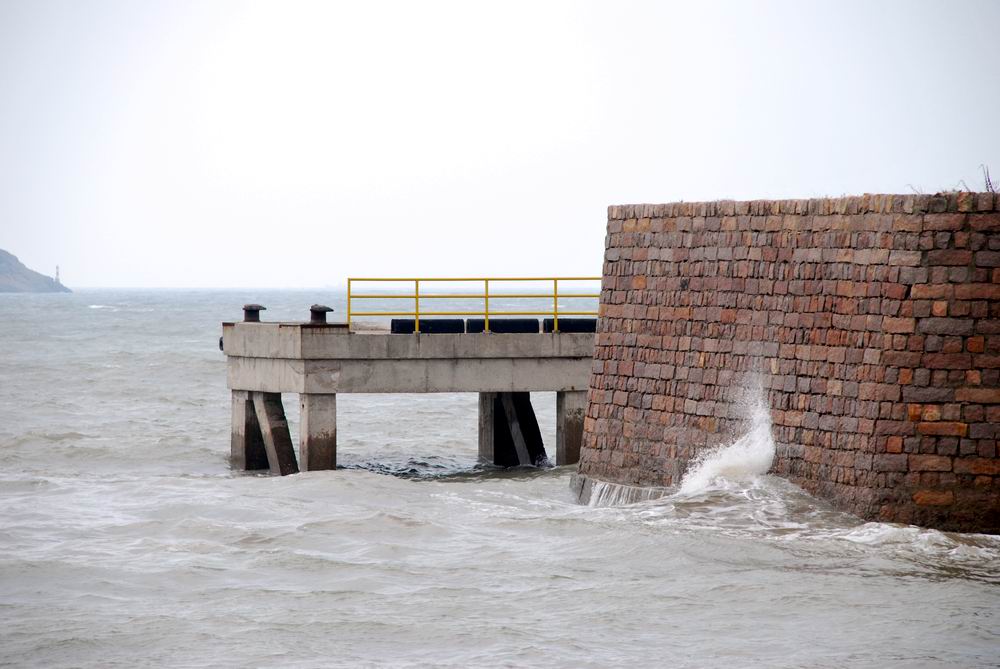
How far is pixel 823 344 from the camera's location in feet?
54.7

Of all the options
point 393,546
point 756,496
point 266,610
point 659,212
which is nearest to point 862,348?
point 756,496

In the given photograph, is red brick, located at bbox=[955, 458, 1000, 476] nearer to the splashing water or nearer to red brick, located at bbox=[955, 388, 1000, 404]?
red brick, located at bbox=[955, 388, 1000, 404]

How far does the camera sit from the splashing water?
17.4 m

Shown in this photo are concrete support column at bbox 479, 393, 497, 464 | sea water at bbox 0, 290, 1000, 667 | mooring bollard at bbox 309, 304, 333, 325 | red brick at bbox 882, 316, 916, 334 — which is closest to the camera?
sea water at bbox 0, 290, 1000, 667

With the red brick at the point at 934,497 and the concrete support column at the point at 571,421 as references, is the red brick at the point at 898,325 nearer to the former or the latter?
the red brick at the point at 934,497

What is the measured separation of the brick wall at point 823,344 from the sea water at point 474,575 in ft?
1.53

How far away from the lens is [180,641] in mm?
12914

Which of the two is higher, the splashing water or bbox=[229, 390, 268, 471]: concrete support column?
the splashing water

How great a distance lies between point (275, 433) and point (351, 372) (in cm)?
176

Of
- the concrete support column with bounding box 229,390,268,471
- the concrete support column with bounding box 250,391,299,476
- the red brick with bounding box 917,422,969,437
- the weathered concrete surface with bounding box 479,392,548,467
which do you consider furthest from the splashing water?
the concrete support column with bounding box 229,390,268,471

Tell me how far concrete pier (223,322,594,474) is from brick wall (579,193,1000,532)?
2917 millimetres

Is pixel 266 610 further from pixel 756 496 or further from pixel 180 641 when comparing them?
pixel 756 496

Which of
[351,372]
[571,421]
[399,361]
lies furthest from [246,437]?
[571,421]

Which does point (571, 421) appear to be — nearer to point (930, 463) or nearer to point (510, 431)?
point (510, 431)
